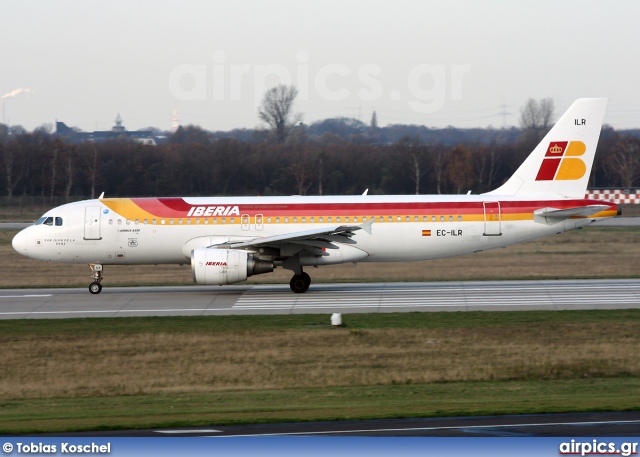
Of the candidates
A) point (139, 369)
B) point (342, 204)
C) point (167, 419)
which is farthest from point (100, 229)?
point (167, 419)

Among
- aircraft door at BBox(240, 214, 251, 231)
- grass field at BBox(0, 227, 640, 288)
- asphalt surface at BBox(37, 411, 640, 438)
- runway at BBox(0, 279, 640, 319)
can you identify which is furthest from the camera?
grass field at BBox(0, 227, 640, 288)

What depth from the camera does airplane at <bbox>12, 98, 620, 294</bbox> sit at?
30062mm

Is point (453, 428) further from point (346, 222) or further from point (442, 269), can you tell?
point (442, 269)

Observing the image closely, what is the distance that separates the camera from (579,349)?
20750 millimetres

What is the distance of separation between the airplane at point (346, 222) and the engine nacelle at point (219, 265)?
0.50m

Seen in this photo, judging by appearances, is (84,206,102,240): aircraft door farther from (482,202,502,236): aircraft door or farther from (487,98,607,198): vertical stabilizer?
(487,98,607,198): vertical stabilizer

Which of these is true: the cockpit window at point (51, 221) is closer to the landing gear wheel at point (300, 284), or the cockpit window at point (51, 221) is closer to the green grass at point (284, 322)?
the green grass at point (284, 322)

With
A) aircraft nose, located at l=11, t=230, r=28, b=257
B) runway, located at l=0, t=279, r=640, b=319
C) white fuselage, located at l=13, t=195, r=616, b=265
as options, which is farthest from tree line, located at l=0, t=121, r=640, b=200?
aircraft nose, located at l=11, t=230, r=28, b=257

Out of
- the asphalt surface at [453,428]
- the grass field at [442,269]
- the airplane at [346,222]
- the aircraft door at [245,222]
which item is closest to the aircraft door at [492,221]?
the airplane at [346,222]

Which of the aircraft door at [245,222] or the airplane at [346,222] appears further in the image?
the aircraft door at [245,222]

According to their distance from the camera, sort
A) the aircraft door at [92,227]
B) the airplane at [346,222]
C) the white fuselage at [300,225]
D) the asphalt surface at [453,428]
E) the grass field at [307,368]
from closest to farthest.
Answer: the asphalt surface at [453,428]
the grass field at [307,368]
the airplane at [346,222]
the white fuselage at [300,225]
the aircraft door at [92,227]

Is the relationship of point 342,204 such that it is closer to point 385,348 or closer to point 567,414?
point 385,348

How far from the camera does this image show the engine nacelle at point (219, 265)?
1125 inches

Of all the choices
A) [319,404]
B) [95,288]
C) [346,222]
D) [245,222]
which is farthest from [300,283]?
[319,404]
